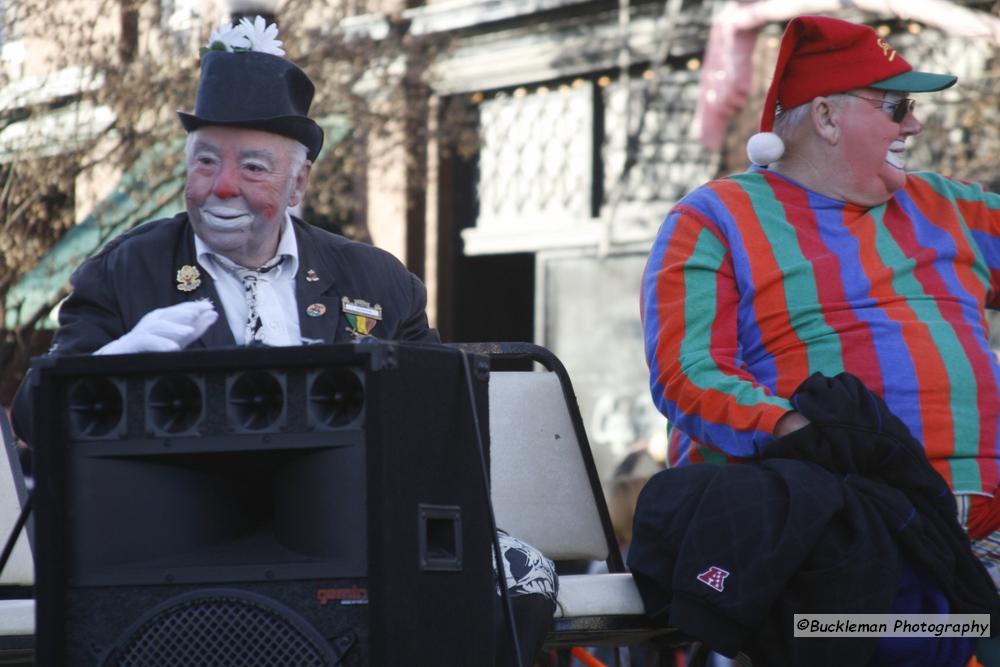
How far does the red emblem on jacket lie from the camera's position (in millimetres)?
3184

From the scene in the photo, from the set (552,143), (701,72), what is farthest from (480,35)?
(701,72)

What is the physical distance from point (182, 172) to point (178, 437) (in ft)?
24.0

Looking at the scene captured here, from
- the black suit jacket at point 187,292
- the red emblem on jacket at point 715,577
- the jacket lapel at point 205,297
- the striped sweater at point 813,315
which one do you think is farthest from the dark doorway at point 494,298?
the red emblem on jacket at point 715,577

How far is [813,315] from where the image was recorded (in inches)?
144

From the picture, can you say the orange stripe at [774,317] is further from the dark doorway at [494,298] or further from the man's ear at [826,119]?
the dark doorway at [494,298]

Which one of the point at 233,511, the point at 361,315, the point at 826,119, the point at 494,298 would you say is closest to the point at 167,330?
the point at 233,511

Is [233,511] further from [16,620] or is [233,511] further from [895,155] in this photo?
[895,155]

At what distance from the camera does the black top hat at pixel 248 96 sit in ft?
11.1

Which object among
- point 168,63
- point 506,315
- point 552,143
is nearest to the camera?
point 168,63

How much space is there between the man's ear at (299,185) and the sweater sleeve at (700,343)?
0.80 m

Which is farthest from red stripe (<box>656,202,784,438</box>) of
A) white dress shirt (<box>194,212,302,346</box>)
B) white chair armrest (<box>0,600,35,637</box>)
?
white chair armrest (<box>0,600,35,637</box>)

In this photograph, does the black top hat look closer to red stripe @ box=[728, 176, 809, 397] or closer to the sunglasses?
red stripe @ box=[728, 176, 809, 397]

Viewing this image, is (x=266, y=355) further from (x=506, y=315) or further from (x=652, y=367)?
(x=506, y=315)

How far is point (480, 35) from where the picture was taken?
13.0 m
